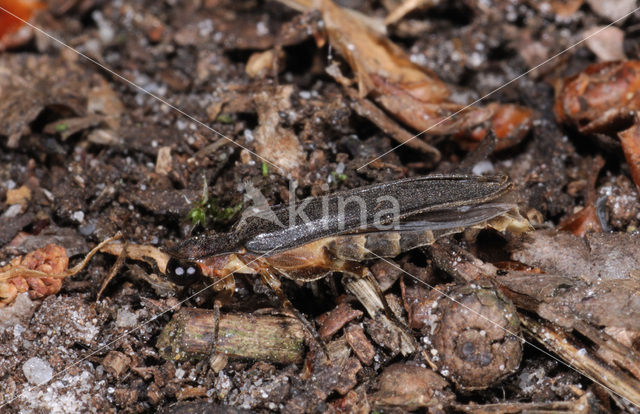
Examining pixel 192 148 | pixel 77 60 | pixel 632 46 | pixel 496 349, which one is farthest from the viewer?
pixel 77 60

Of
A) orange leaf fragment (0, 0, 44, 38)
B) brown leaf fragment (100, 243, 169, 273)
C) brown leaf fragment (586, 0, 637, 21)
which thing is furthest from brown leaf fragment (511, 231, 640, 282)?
orange leaf fragment (0, 0, 44, 38)

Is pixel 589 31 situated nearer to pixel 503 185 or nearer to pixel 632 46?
pixel 632 46

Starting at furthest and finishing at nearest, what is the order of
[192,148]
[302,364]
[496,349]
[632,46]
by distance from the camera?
[632,46] < [192,148] < [302,364] < [496,349]

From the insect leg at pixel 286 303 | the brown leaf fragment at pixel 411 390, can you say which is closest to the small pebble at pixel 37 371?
the insect leg at pixel 286 303

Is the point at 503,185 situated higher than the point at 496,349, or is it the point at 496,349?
the point at 503,185

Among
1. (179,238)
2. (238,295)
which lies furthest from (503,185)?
(179,238)

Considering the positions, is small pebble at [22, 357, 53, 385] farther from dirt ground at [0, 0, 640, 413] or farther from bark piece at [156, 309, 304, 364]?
bark piece at [156, 309, 304, 364]
